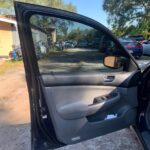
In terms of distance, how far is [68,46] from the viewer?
2.78 meters

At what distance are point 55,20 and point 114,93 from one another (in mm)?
1003

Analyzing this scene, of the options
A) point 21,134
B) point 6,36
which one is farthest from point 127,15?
point 21,134

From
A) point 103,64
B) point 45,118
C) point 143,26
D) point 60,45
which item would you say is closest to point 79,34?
point 60,45

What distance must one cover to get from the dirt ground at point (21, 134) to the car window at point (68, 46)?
1.32 metres

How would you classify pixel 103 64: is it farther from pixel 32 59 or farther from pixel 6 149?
pixel 6 149

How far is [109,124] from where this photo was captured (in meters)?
2.78

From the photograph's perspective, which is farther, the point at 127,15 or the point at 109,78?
the point at 127,15

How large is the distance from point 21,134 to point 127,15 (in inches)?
1295

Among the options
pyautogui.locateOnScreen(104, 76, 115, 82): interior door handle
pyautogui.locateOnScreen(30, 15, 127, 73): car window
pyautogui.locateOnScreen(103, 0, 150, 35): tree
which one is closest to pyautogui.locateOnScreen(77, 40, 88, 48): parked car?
pyautogui.locateOnScreen(30, 15, 127, 73): car window

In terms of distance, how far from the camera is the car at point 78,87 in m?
2.33

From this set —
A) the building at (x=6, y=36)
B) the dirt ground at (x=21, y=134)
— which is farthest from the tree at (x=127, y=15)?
the dirt ground at (x=21, y=134)

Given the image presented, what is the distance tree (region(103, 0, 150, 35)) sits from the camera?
32.1m

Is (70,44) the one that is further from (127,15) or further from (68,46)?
(127,15)

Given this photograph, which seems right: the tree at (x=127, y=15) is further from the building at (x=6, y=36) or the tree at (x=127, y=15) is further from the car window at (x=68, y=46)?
the car window at (x=68, y=46)
